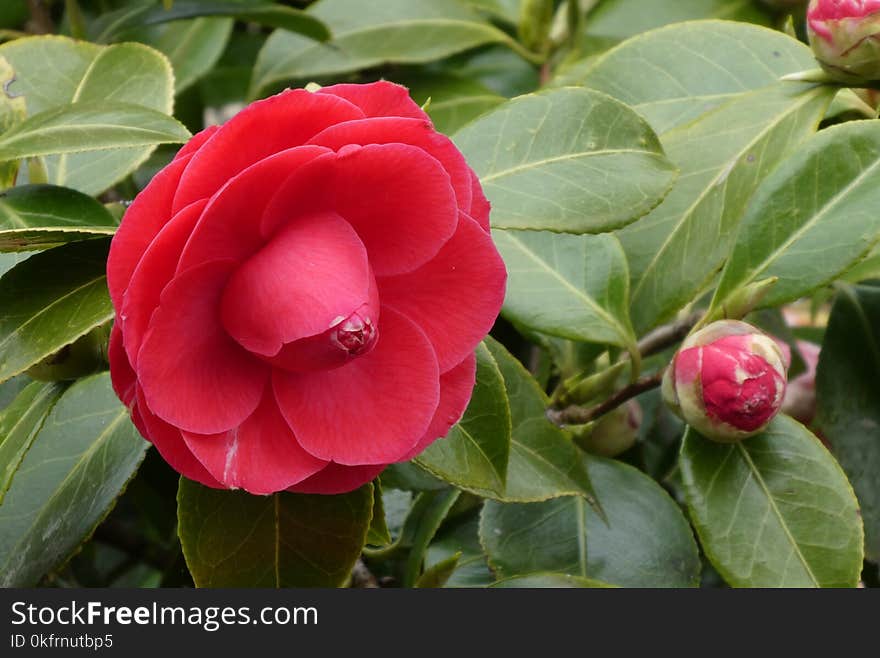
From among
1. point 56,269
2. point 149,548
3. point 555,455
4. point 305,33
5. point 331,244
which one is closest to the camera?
point 331,244

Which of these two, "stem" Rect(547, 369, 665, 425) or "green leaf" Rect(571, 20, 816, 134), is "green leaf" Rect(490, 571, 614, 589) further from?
"green leaf" Rect(571, 20, 816, 134)

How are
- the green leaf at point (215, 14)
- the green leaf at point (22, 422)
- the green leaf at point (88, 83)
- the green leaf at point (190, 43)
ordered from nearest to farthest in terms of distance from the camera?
the green leaf at point (22, 422), the green leaf at point (88, 83), the green leaf at point (215, 14), the green leaf at point (190, 43)

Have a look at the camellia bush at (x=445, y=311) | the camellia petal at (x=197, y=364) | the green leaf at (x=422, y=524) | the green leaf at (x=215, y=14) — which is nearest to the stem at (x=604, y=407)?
the camellia bush at (x=445, y=311)

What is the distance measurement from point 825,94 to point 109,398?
630 millimetres

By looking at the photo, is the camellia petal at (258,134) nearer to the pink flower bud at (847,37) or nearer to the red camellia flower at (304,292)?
the red camellia flower at (304,292)

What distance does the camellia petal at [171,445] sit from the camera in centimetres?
61

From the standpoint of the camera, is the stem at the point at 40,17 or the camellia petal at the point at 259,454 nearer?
the camellia petal at the point at 259,454

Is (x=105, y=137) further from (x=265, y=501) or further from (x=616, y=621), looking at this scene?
(x=616, y=621)

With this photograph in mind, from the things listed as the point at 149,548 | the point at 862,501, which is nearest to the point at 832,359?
the point at 862,501

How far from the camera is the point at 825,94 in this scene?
938 millimetres

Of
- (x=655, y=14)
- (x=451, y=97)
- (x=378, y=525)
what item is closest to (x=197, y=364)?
Result: (x=378, y=525)

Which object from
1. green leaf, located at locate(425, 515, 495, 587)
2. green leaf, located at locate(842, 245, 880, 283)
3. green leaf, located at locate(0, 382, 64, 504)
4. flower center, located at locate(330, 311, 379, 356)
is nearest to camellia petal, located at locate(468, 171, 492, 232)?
flower center, located at locate(330, 311, 379, 356)

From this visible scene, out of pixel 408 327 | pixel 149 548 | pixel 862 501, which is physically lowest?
pixel 149 548

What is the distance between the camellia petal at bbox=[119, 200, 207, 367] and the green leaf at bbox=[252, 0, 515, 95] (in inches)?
27.9
